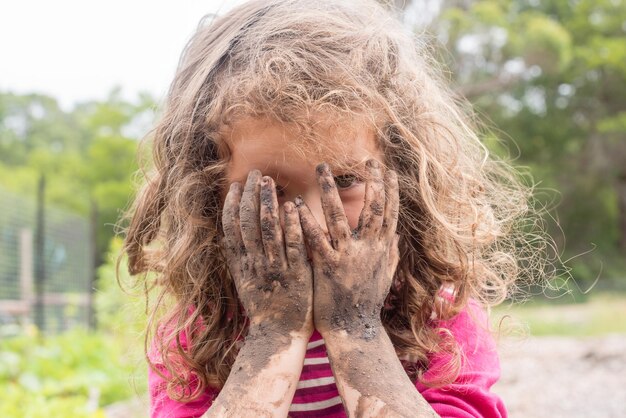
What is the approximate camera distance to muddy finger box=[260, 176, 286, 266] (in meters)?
1.60

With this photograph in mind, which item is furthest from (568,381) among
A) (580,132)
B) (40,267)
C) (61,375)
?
(580,132)

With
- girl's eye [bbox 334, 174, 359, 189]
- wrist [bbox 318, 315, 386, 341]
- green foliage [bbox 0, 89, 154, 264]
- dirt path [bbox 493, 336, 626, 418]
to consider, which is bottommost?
green foliage [bbox 0, 89, 154, 264]

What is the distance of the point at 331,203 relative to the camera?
5.22ft

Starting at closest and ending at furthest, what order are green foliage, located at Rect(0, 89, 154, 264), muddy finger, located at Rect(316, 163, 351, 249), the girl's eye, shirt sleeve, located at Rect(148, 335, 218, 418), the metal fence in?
muddy finger, located at Rect(316, 163, 351, 249) → the girl's eye → shirt sleeve, located at Rect(148, 335, 218, 418) → the metal fence → green foliage, located at Rect(0, 89, 154, 264)

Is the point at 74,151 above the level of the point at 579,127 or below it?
below

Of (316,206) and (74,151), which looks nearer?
(316,206)

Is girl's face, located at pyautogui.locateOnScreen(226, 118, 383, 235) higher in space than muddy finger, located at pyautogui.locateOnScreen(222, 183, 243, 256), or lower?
higher

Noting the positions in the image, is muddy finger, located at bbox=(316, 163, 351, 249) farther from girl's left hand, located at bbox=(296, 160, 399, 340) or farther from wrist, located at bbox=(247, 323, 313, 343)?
wrist, located at bbox=(247, 323, 313, 343)

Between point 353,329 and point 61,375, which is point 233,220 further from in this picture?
point 61,375

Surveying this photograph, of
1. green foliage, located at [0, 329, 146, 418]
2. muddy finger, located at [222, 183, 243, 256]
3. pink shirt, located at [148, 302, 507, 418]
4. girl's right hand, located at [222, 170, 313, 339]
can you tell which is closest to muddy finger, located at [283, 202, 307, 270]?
girl's right hand, located at [222, 170, 313, 339]

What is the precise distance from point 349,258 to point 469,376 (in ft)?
1.63

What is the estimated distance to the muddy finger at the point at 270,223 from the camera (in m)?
1.60

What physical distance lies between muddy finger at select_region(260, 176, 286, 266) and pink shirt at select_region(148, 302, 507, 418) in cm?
46

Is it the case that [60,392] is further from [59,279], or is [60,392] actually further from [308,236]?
[59,279]
